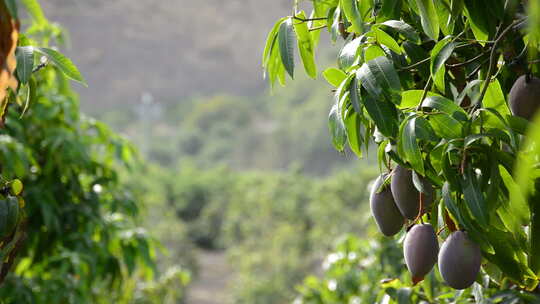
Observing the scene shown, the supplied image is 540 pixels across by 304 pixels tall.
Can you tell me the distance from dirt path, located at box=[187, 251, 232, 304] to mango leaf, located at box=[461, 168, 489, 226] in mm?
9630

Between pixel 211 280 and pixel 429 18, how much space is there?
11.4 m

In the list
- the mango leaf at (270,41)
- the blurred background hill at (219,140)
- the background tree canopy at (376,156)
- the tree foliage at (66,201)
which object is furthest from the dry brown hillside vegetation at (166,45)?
the mango leaf at (270,41)

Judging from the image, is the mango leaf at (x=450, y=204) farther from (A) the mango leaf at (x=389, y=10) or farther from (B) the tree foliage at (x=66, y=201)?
(B) the tree foliage at (x=66, y=201)

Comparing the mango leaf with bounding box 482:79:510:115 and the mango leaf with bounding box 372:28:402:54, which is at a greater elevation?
the mango leaf with bounding box 372:28:402:54

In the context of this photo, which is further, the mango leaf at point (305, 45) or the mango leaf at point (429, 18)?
the mango leaf at point (305, 45)

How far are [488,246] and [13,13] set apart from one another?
0.47 m

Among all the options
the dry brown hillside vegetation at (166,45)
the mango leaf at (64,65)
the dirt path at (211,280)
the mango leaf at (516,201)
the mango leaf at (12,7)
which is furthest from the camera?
the dry brown hillside vegetation at (166,45)

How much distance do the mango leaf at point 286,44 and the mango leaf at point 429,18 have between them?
0.54 ft

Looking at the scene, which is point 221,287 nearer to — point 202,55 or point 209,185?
point 209,185

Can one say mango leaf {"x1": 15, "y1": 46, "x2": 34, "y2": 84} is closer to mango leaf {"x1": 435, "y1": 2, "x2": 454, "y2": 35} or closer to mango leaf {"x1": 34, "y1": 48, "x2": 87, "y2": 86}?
mango leaf {"x1": 34, "y1": 48, "x2": 87, "y2": 86}

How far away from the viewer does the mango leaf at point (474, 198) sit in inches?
24.2

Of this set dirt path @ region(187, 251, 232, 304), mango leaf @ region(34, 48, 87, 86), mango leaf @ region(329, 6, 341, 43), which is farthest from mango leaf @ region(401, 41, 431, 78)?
dirt path @ region(187, 251, 232, 304)

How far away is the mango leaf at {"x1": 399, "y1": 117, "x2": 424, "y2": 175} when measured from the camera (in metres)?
0.63

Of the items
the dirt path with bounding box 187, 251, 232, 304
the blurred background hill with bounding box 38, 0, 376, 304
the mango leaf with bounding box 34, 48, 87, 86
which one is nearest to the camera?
the mango leaf with bounding box 34, 48, 87, 86
